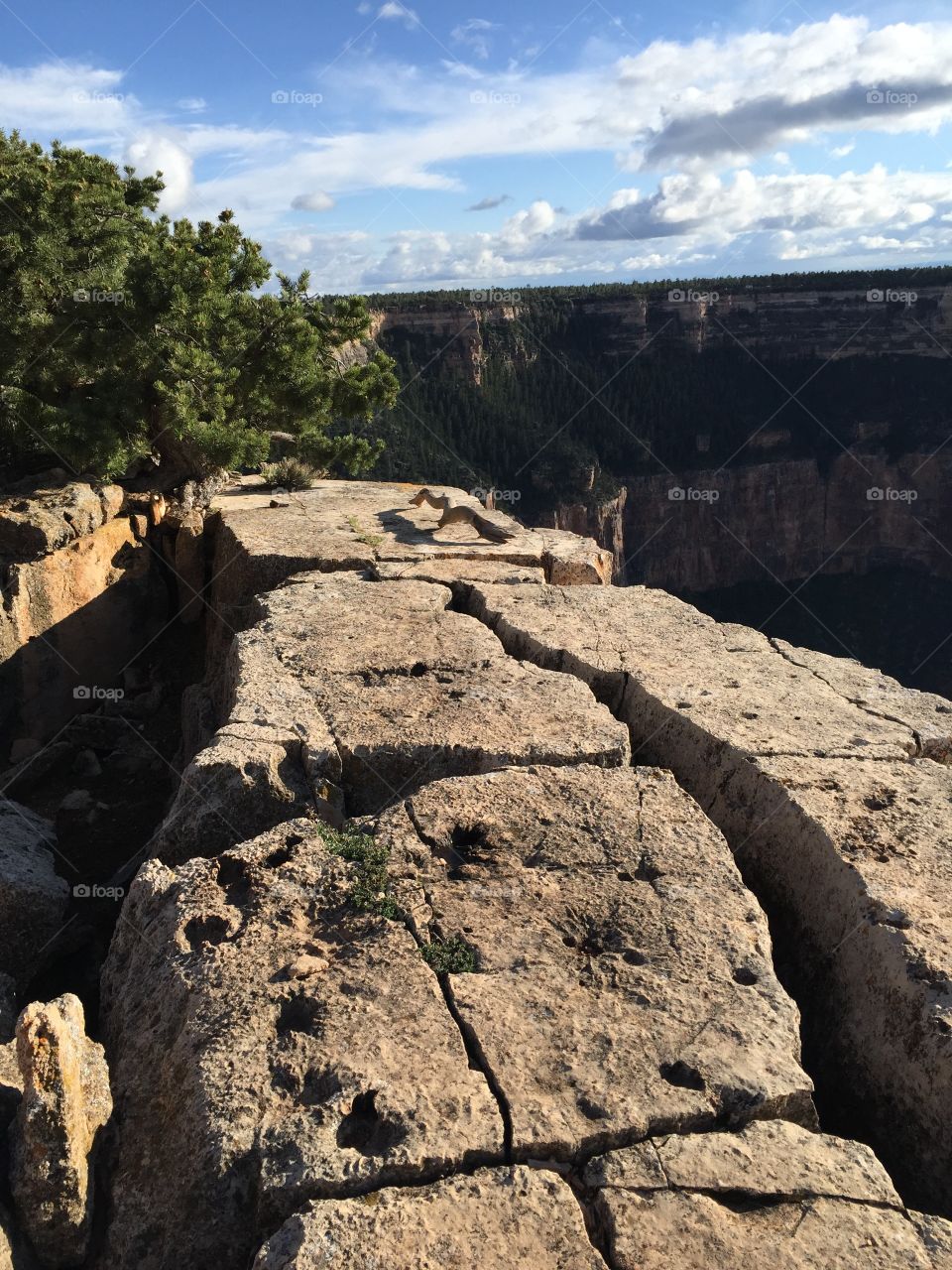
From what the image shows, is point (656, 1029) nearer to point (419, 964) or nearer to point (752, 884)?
point (419, 964)

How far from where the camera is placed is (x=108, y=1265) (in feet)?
7.72

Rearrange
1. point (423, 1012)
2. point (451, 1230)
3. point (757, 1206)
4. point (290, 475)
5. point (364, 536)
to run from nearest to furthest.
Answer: point (451, 1230) < point (757, 1206) < point (423, 1012) < point (364, 536) < point (290, 475)

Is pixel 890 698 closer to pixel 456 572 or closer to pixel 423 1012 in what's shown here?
pixel 456 572

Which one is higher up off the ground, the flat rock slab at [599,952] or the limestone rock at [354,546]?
the limestone rock at [354,546]

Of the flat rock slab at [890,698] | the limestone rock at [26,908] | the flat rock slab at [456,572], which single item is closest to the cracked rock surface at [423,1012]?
the limestone rock at [26,908]

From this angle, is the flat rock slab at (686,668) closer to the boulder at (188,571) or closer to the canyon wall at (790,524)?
the boulder at (188,571)

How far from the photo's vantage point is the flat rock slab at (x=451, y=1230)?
2016 mm

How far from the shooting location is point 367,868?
122 inches

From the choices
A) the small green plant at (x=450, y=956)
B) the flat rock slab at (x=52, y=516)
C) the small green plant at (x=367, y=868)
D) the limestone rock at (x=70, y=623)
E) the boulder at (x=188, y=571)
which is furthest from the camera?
the boulder at (x=188, y=571)

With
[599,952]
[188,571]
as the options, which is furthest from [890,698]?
[188,571]

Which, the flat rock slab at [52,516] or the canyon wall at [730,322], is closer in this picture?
the flat rock slab at [52,516]

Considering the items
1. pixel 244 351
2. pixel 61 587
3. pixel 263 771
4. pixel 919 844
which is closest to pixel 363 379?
pixel 244 351

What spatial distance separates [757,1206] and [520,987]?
79 cm

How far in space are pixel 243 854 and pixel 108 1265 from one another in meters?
1.18
